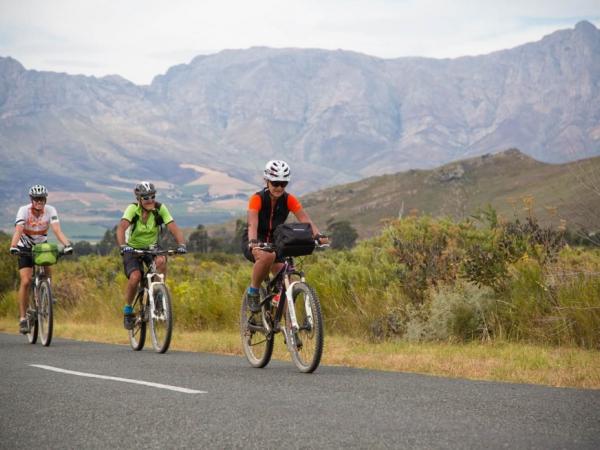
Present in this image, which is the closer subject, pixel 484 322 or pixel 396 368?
pixel 396 368

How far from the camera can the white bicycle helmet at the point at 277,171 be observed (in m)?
9.77

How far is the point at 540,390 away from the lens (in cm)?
793

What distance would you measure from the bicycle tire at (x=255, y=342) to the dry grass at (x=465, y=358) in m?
1.01

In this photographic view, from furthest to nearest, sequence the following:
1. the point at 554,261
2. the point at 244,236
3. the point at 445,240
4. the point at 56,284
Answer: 1. the point at 56,284
2. the point at 445,240
3. the point at 554,261
4. the point at 244,236

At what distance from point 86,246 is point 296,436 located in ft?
328

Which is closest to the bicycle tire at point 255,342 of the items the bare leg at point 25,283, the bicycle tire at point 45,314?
the bicycle tire at point 45,314

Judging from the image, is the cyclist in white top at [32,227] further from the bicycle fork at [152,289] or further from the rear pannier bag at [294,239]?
the rear pannier bag at [294,239]

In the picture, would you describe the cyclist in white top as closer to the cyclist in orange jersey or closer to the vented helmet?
the vented helmet

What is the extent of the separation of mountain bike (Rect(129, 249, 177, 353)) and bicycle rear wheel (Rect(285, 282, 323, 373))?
3097mm

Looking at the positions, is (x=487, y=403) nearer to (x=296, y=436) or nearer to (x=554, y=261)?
(x=296, y=436)

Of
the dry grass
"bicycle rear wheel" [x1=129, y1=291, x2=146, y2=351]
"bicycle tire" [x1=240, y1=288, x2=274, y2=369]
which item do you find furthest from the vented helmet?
"bicycle tire" [x1=240, y1=288, x2=274, y2=369]

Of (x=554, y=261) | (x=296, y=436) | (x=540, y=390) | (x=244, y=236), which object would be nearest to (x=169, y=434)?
(x=296, y=436)

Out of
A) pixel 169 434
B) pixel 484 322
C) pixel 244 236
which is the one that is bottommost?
pixel 169 434

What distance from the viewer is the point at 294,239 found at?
9.51 meters
